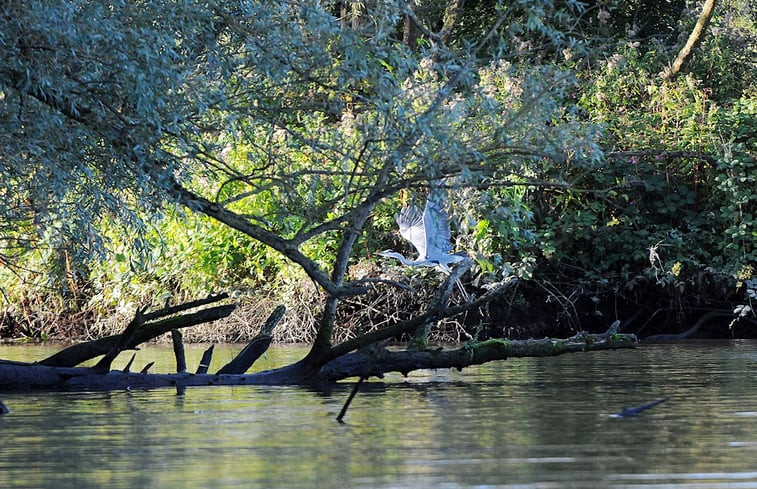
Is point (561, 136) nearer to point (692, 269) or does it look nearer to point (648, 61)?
point (692, 269)

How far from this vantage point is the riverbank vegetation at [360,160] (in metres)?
9.22

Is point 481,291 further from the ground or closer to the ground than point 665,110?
closer to the ground

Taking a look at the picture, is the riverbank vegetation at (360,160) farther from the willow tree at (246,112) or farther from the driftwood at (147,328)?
the driftwood at (147,328)

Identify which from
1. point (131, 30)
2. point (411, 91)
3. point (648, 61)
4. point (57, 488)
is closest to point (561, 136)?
point (411, 91)

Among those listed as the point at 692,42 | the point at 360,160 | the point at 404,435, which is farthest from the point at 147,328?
the point at 692,42

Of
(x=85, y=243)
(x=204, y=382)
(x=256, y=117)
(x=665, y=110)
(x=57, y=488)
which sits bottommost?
(x=57, y=488)

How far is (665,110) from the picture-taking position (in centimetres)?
1958

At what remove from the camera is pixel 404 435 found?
7613mm

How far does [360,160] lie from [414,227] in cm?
416

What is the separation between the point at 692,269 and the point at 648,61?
3608 millimetres

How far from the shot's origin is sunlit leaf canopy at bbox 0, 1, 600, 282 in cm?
865

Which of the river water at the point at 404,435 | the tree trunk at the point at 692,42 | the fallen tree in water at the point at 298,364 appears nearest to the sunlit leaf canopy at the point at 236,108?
the fallen tree in water at the point at 298,364

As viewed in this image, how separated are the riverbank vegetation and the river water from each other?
0.98m

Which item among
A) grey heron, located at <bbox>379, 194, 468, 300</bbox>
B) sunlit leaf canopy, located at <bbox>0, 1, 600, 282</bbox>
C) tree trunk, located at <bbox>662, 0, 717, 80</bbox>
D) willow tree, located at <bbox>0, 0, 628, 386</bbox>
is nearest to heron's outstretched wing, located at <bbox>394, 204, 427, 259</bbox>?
grey heron, located at <bbox>379, 194, 468, 300</bbox>
